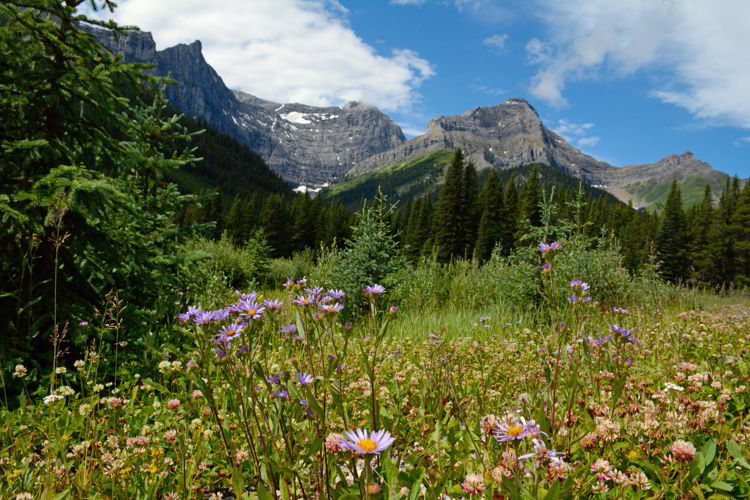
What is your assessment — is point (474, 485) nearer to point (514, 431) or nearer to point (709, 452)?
point (514, 431)

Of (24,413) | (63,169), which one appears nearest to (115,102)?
(63,169)

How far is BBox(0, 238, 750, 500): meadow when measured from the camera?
1.36m

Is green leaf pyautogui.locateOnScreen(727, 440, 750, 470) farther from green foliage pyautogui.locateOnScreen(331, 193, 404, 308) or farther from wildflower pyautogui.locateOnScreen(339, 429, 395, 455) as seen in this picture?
green foliage pyautogui.locateOnScreen(331, 193, 404, 308)

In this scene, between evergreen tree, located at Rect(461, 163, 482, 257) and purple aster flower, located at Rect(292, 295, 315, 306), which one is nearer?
purple aster flower, located at Rect(292, 295, 315, 306)

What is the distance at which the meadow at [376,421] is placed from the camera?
4.46 feet

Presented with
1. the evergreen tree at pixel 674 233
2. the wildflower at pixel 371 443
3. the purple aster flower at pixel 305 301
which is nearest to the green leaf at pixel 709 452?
the wildflower at pixel 371 443

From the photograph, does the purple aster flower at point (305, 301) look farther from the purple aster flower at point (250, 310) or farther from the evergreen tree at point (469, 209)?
the evergreen tree at point (469, 209)

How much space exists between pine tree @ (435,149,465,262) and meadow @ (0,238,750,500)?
138 ft

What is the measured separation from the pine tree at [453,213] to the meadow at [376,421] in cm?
4214

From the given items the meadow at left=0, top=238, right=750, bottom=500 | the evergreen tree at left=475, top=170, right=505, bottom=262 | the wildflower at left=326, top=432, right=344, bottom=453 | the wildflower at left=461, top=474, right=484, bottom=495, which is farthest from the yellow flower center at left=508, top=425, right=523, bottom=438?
the evergreen tree at left=475, top=170, right=505, bottom=262

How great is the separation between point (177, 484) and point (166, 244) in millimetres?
3251

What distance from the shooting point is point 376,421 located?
1749mm

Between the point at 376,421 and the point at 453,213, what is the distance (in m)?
45.1

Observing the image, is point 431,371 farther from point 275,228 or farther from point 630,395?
point 275,228
